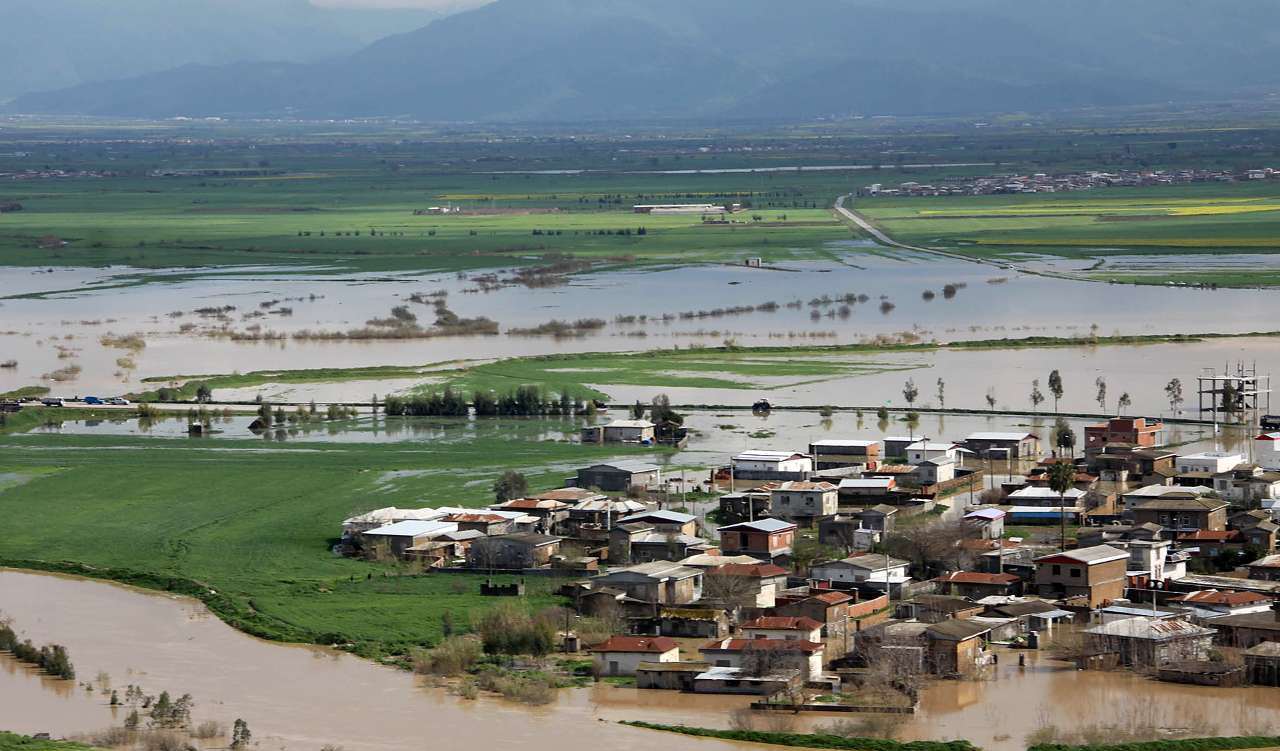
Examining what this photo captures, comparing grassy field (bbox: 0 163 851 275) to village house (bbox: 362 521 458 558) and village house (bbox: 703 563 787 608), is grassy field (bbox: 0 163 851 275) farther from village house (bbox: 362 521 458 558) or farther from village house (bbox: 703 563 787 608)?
village house (bbox: 703 563 787 608)

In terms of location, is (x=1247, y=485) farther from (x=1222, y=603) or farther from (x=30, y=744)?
(x=30, y=744)

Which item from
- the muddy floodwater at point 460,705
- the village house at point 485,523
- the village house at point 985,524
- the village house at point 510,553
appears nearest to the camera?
the muddy floodwater at point 460,705

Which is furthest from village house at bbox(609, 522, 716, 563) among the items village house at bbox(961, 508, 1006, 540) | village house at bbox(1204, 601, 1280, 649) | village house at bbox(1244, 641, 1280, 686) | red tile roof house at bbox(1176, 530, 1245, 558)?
village house at bbox(1244, 641, 1280, 686)

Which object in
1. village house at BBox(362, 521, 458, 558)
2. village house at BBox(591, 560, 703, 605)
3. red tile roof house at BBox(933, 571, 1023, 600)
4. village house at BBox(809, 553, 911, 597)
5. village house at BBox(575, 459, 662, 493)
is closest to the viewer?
village house at BBox(591, 560, 703, 605)

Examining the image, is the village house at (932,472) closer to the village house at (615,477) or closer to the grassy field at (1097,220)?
the village house at (615,477)

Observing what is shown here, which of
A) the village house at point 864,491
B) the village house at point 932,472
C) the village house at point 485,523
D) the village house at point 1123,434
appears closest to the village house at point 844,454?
the village house at point 932,472

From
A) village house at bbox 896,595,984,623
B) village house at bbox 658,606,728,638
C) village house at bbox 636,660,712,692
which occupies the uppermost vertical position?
village house at bbox 896,595,984,623
